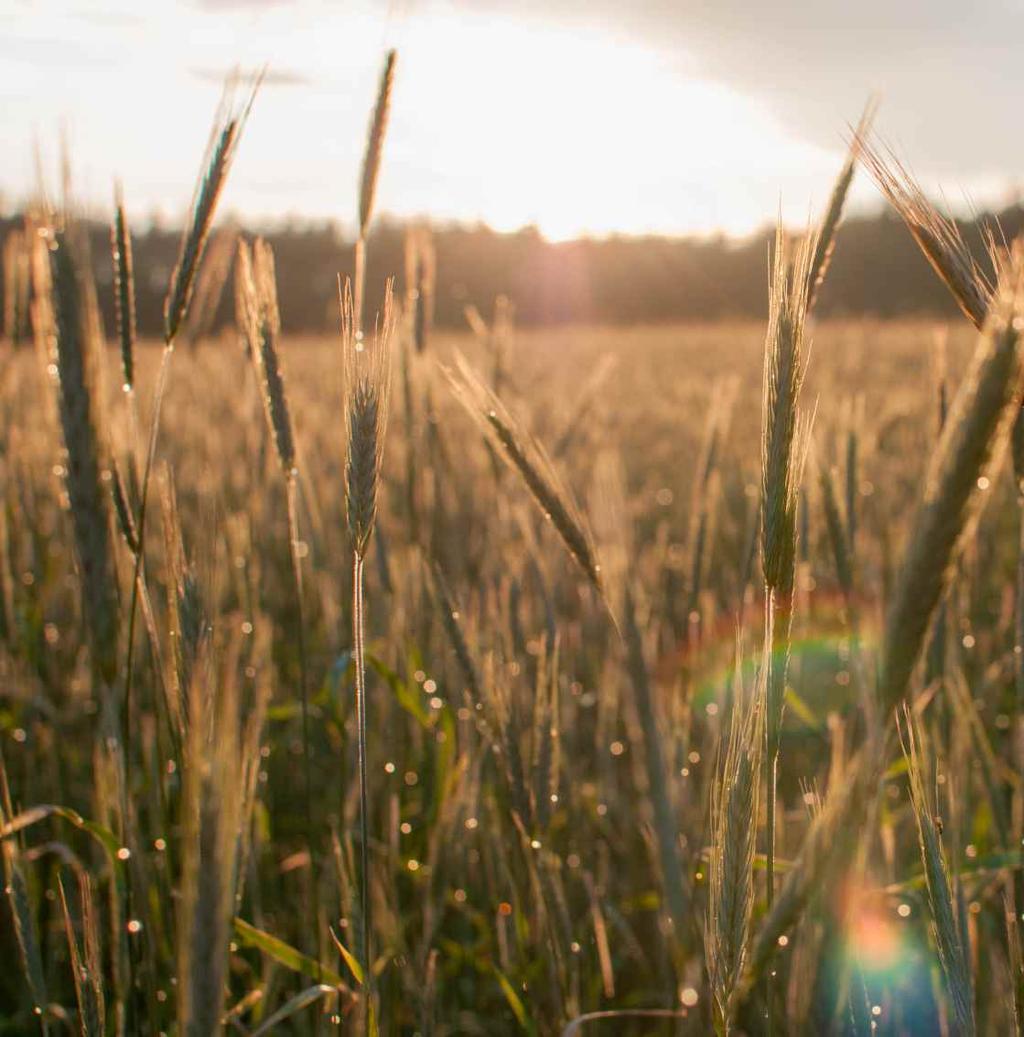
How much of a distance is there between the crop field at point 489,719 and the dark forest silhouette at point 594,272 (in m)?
25.0

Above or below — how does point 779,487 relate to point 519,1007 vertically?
above

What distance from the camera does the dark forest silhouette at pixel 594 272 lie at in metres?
29.1

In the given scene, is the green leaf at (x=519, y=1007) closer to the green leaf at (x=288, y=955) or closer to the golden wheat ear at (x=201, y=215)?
the green leaf at (x=288, y=955)

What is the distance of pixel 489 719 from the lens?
102 centimetres

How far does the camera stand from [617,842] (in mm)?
1896

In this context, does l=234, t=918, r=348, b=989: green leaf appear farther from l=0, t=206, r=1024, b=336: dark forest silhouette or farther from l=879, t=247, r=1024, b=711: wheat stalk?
l=0, t=206, r=1024, b=336: dark forest silhouette

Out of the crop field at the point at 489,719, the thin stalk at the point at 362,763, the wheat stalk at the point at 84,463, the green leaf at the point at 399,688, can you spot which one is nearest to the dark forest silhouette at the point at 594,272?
the crop field at the point at 489,719

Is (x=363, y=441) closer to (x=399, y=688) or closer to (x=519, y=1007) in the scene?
(x=519, y=1007)

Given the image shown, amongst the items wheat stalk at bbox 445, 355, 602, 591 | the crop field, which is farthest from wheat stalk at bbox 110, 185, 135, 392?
wheat stalk at bbox 445, 355, 602, 591

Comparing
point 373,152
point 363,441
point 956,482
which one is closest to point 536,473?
point 363,441

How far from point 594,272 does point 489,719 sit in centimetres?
3648

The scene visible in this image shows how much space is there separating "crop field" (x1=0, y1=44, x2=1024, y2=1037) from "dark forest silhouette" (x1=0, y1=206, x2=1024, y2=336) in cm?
2499

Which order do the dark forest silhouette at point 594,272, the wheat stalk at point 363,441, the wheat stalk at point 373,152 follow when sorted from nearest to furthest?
the wheat stalk at point 363,441, the wheat stalk at point 373,152, the dark forest silhouette at point 594,272

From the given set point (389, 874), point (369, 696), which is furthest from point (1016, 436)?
point (369, 696)
